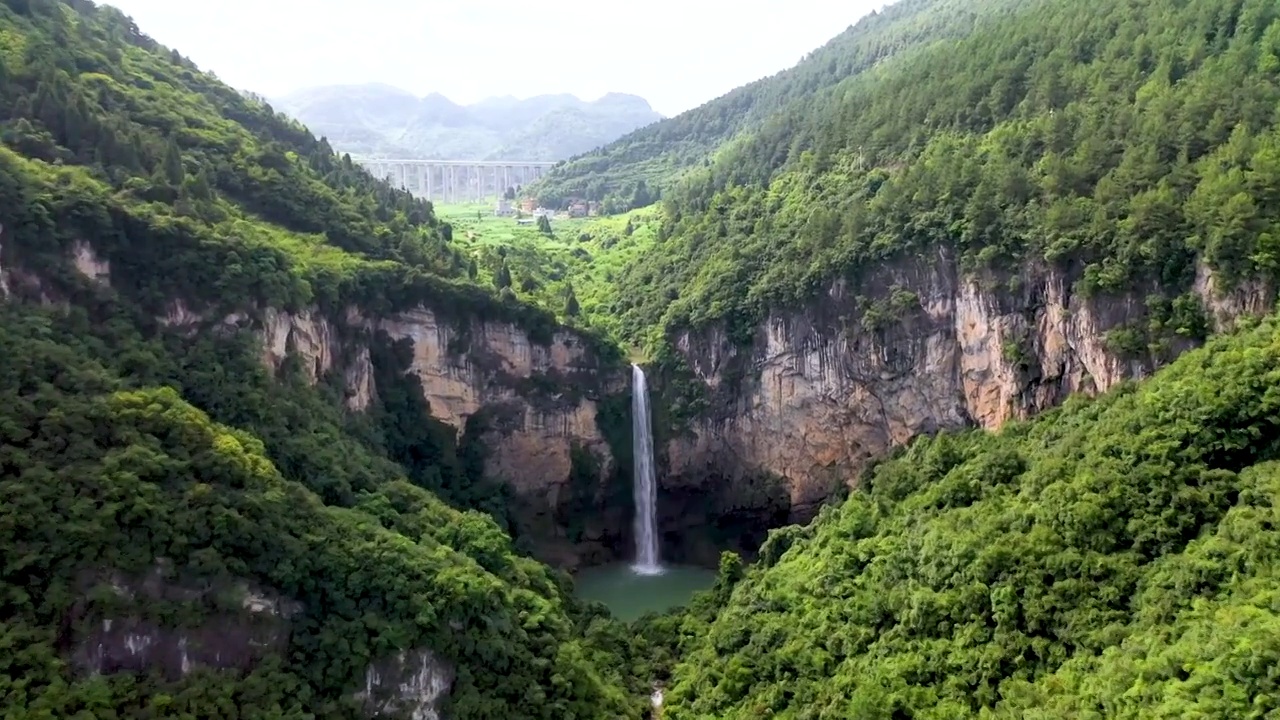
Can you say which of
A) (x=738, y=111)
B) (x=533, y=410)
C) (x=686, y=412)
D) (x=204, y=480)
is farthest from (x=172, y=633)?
(x=738, y=111)

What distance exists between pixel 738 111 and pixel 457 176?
50.8m

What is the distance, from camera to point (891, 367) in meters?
40.8

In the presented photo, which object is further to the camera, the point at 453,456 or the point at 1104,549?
the point at 453,456

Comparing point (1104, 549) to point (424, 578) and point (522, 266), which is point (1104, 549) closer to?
point (424, 578)

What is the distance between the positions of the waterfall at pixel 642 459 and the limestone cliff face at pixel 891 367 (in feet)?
3.53

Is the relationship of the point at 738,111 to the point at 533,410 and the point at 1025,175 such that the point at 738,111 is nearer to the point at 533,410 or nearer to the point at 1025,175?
the point at 533,410

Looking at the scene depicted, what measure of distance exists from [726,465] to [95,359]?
27.0 meters

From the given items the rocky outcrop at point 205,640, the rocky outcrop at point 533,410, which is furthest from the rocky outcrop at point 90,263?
the rocky outcrop at point 533,410

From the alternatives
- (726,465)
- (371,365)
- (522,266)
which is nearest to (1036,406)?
(726,465)

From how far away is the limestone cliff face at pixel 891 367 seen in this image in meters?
34.2

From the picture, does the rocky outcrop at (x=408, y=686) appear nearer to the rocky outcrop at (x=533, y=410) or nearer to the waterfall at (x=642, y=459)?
the rocky outcrop at (x=533, y=410)

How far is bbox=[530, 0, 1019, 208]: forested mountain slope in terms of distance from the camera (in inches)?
3014

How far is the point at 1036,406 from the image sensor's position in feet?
118

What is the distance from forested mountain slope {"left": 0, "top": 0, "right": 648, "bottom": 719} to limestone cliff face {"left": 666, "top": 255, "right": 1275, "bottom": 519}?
13.4 m
